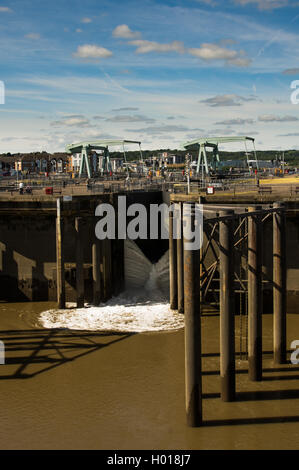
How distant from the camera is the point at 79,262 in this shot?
26.8 meters

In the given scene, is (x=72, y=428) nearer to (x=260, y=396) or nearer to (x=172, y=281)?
(x=260, y=396)

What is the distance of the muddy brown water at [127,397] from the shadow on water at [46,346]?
0.13ft

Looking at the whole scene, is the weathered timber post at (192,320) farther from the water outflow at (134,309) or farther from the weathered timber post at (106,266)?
the weathered timber post at (106,266)

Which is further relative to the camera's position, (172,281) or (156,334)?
(172,281)

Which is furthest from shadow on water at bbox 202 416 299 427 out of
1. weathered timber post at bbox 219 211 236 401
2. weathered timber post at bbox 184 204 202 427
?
weathered timber post at bbox 219 211 236 401

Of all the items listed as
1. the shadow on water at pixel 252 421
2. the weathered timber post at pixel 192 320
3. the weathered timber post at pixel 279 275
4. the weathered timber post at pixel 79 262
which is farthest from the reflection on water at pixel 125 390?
the weathered timber post at pixel 192 320

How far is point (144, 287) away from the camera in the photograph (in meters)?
32.2

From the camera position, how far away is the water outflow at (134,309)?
24.3m

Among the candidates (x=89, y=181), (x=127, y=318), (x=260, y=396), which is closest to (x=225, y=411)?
(x=260, y=396)

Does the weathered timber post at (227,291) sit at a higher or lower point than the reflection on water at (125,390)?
higher

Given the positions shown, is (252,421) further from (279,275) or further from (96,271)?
(96,271)

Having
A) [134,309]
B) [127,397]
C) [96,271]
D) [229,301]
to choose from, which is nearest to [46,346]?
[127,397]

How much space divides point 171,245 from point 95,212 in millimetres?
4634

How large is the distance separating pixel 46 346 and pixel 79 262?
20.7ft
